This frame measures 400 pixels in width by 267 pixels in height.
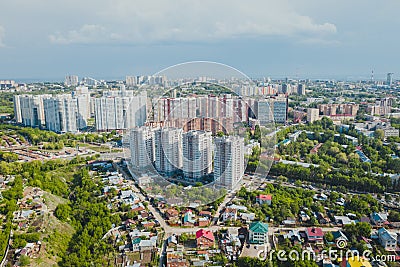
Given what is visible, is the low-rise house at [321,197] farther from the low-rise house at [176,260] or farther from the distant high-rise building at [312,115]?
the distant high-rise building at [312,115]

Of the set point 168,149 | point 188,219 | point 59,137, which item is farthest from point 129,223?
point 59,137

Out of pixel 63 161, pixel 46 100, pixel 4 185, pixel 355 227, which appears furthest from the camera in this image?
pixel 46 100

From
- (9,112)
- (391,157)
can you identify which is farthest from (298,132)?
(9,112)

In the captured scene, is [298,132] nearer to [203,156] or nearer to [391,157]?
[391,157]

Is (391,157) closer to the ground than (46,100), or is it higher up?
closer to the ground

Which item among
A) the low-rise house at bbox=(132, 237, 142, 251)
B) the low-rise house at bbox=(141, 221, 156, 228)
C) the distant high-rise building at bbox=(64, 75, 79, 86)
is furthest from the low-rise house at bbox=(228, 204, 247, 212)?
the distant high-rise building at bbox=(64, 75, 79, 86)

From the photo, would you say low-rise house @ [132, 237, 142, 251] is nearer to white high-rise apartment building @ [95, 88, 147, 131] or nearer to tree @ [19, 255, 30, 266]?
tree @ [19, 255, 30, 266]

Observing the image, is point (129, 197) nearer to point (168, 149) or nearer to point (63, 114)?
→ point (168, 149)

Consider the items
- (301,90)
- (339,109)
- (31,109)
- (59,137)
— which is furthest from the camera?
(301,90)
